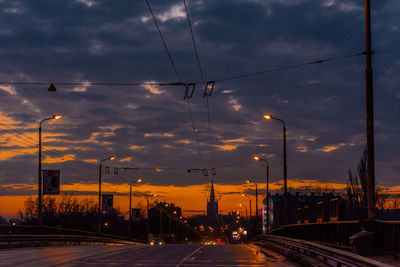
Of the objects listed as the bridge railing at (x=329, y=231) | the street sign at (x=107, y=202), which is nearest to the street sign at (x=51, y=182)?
the bridge railing at (x=329, y=231)

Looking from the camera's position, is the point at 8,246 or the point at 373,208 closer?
the point at 373,208

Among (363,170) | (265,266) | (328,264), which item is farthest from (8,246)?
(363,170)

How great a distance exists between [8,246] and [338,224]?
71.8 feet

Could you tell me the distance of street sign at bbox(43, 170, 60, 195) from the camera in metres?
43.7

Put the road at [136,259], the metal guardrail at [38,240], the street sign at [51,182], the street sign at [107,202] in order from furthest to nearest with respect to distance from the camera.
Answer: the street sign at [107,202], the street sign at [51,182], the metal guardrail at [38,240], the road at [136,259]

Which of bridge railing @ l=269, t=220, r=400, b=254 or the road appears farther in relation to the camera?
the road

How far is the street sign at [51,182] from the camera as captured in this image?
43719mm

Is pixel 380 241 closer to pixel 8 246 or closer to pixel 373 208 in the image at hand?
pixel 373 208

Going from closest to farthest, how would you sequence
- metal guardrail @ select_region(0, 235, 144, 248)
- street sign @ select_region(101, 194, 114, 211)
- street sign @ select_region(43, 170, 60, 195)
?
metal guardrail @ select_region(0, 235, 144, 248) < street sign @ select_region(43, 170, 60, 195) < street sign @ select_region(101, 194, 114, 211)

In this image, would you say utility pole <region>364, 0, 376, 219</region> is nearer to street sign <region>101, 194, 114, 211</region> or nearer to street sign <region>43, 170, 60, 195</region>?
street sign <region>43, 170, 60, 195</region>

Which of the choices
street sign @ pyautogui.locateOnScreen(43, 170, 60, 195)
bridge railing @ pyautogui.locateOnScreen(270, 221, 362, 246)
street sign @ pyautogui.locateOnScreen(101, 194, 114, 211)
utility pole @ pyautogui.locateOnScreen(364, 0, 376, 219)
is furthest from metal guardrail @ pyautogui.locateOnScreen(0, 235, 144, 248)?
utility pole @ pyautogui.locateOnScreen(364, 0, 376, 219)

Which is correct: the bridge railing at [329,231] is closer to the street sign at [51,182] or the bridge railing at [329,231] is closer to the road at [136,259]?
the road at [136,259]

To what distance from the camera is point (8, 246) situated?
3709cm

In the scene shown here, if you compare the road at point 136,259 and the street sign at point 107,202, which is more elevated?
the street sign at point 107,202
